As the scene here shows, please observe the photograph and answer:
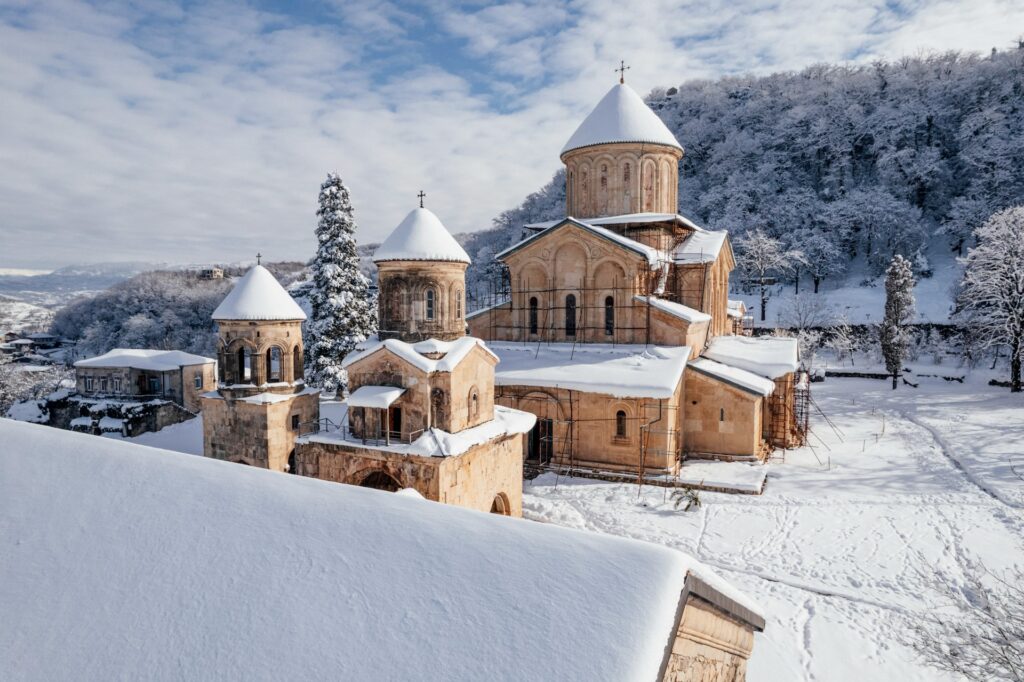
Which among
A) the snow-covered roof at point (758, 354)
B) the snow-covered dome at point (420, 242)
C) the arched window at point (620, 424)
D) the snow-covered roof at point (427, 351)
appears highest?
the snow-covered dome at point (420, 242)

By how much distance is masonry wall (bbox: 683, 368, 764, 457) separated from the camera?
1595cm

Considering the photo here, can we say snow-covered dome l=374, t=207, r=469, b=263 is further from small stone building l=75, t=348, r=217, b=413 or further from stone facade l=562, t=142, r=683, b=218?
small stone building l=75, t=348, r=217, b=413

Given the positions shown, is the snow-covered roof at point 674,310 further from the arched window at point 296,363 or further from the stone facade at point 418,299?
the arched window at point 296,363

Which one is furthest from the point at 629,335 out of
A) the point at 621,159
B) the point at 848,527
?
the point at 848,527

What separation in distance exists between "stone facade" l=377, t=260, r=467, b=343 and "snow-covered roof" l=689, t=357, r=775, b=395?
8.17 metres

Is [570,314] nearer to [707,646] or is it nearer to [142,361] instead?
[707,646]

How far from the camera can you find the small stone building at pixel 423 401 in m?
10.6

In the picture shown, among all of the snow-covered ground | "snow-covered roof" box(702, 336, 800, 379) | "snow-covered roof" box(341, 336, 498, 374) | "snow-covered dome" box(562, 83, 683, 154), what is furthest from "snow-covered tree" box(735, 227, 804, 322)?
"snow-covered roof" box(341, 336, 498, 374)

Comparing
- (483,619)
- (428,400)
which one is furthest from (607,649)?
(428,400)

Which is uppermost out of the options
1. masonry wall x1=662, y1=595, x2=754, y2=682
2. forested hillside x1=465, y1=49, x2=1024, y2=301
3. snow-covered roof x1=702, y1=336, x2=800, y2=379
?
forested hillside x1=465, y1=49, x2=1024, y2=301

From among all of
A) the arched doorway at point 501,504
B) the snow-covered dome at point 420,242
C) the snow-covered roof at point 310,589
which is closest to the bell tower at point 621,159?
the snow-covered dome at point 420,242

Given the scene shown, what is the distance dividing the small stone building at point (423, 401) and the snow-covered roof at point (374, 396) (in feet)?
0.07

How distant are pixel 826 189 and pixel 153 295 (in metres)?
62.3

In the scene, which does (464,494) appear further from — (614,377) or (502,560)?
(502,560)
